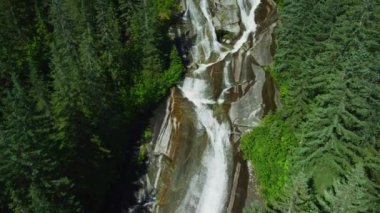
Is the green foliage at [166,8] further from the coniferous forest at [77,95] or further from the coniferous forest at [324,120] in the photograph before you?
the coniferous forest at [324,120]

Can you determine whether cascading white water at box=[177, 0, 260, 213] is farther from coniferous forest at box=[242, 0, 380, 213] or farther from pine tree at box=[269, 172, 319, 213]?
pine tree at box=[269, 172, 319, 213]

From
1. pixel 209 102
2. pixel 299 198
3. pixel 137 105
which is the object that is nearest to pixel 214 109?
pixel 209 102

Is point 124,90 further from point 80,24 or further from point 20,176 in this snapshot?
point 20,176

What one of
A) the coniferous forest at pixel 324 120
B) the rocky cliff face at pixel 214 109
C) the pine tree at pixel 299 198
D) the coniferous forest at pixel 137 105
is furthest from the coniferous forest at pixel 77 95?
the pine tree at pixel 299 198

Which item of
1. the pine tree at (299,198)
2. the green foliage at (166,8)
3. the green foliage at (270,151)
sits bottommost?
the green foliage at (270,151)

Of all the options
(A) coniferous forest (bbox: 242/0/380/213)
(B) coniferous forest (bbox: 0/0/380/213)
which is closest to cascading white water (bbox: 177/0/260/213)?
(B) coniferous forest (bbox: 0/0/380/213)

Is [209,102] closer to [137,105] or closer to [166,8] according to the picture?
[137,105]
